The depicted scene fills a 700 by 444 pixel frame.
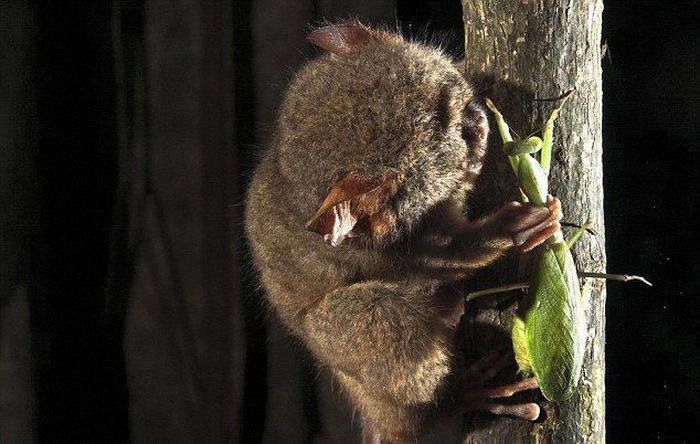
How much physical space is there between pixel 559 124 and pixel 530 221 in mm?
317

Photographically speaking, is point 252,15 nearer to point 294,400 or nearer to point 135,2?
point 135,2

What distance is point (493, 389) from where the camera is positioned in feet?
6.67

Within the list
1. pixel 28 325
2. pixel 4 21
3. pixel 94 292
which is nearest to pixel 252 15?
pixel 4 21

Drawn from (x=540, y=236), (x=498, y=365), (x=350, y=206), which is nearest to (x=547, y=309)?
(x=540, y=236)

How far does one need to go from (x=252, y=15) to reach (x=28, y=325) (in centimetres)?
138

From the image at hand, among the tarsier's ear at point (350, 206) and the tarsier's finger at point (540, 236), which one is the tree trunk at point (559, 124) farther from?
the tarsier's ear at point (350, 206)

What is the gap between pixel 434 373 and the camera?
209 centimetres

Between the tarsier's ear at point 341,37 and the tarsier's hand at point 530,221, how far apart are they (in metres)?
0.58

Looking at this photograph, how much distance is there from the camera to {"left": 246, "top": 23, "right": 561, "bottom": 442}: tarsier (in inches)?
74.5

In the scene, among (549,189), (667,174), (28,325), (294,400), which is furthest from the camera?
(294,400)

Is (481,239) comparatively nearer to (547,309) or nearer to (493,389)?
(547,309)

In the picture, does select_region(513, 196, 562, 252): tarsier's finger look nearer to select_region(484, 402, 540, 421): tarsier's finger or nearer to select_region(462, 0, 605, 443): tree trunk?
select_region(462, 0, 605, 443): tree trunk

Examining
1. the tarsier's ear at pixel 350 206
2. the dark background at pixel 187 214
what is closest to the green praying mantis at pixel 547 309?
the tarsier's ear at pixel 350 206

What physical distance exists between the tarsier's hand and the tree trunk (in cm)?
20
